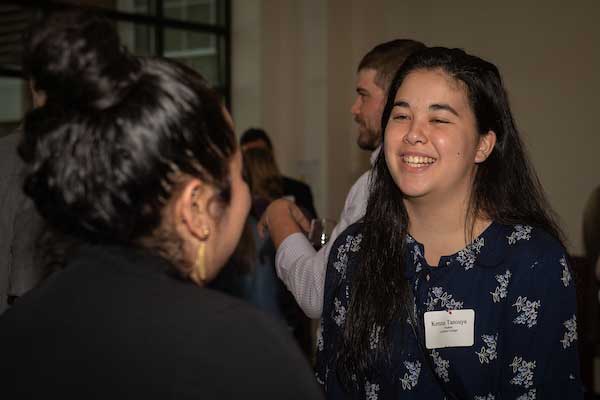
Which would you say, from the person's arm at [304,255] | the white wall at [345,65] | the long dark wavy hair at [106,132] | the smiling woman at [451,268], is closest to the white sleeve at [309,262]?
the person's arm at [304,255]

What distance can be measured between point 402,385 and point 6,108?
4.27 m

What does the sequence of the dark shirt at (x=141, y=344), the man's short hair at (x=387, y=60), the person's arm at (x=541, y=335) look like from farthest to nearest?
the man's short hair at (x=387, y=60) → the person's arm at (x=541, y=335) → the dark shirt at (x=141, y=344)

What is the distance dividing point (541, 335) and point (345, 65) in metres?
→ 4.93

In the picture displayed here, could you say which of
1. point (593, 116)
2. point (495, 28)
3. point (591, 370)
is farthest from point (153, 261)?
point (495, 28)

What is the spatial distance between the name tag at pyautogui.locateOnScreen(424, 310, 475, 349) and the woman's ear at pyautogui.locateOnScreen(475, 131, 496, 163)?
0.43 metres

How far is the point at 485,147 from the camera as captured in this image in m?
1.86

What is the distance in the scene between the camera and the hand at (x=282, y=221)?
239 cm

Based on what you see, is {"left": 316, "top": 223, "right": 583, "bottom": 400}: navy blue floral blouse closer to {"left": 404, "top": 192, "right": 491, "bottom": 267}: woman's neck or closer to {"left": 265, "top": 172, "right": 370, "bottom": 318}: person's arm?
{"left": 404, "top": 192, "right": 491, "bottom": 267}: woman's neck

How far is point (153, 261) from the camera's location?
2.97 ft

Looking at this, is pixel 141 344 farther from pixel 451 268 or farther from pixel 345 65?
pixel 345 65

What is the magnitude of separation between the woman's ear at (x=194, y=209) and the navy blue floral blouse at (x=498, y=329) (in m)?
0.87

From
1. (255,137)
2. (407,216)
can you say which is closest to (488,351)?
(407,216)

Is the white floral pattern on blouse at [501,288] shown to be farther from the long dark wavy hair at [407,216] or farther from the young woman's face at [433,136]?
the young woman's face at [433,136]

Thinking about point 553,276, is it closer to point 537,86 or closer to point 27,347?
point 27,347
